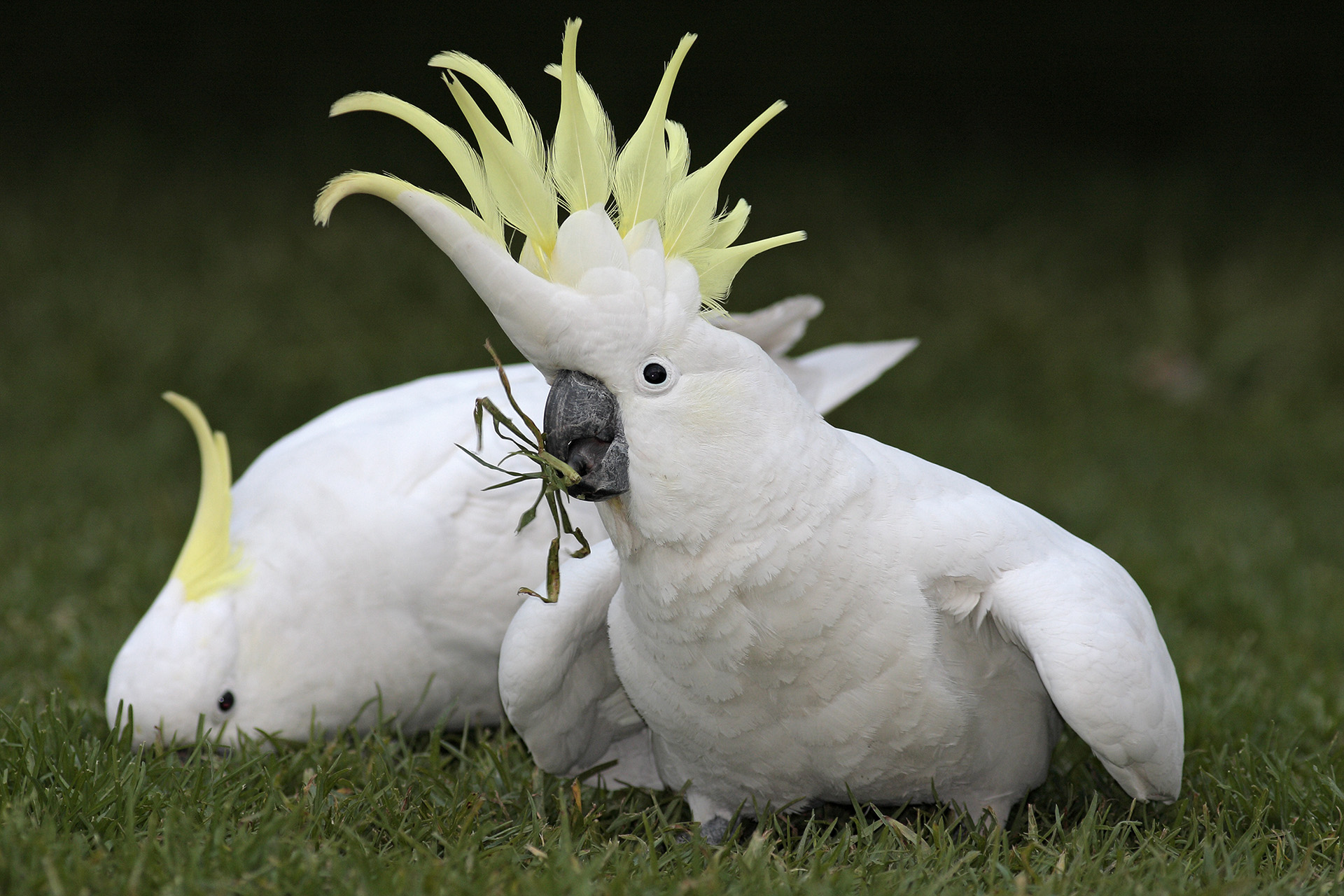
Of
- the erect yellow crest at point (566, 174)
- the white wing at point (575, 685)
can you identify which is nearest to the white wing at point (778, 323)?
the white wing at point (575, 685)

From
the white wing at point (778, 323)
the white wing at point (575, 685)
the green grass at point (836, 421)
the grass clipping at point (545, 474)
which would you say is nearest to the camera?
the grass clipping at point (545, 474)

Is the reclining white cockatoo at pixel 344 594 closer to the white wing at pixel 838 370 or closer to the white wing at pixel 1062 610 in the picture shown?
the white wing at pixel 838 370

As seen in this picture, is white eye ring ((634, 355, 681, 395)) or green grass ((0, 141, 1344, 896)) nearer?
white eye ring ((634, 355, 681, 395))

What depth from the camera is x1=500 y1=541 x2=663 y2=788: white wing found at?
2.38 meters

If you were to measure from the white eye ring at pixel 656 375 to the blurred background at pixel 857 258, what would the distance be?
179 centimetres

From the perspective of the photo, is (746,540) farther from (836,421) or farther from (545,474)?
(836,421)

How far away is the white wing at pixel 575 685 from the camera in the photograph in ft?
7.82

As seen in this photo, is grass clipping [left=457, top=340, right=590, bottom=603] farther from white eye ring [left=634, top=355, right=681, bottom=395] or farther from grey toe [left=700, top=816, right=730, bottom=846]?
grey toe [left=700, top=816, right=730, bottom=846]

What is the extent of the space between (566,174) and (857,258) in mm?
6011

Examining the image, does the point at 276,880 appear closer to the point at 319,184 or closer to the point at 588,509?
the point at 588,509

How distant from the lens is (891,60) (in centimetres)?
1002

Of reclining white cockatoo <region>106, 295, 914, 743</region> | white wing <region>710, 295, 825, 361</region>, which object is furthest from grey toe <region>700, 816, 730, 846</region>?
white wing <region>710, 295, 825, 361</region>

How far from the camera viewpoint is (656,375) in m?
1.92

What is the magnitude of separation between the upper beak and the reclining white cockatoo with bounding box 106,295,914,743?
3.14 feet
